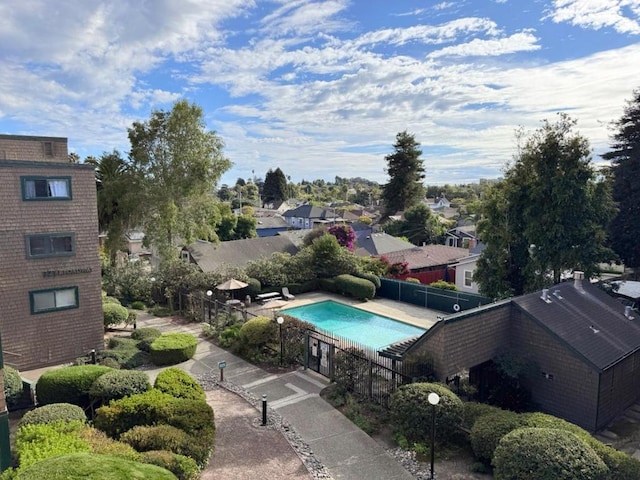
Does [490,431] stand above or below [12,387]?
below

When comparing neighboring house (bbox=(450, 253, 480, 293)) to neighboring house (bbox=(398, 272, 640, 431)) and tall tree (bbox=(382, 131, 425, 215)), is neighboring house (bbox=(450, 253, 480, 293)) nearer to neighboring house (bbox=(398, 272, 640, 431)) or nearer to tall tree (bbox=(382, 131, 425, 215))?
neighboring house (bbox=(398, 272, 640, 431))

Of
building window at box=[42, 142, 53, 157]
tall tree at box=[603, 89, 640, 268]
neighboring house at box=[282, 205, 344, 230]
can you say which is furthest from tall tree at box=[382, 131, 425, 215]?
building window at box=[42, 142, 53, 157]

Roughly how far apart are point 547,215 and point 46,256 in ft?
68.1

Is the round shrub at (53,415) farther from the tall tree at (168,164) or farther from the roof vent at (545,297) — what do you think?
the tall tree at (168,164)

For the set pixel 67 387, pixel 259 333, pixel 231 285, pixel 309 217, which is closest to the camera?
pixel 67 387

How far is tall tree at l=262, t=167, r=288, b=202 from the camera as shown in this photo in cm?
10625

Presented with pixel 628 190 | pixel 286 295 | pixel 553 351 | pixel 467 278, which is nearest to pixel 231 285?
pixel 286 295

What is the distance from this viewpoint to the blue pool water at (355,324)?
22591 millimetres

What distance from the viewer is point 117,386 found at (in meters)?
10.9

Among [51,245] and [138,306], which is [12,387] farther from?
[138,306]

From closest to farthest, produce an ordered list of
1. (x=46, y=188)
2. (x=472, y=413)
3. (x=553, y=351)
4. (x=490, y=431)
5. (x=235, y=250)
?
(x=490, y=431) < (x=472, y=413) < (x=553, y=351) < (x=46, y=188) < (x=235, y=250)

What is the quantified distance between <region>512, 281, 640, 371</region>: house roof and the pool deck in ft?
28.4

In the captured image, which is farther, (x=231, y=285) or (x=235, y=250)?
(x=235, y=250)

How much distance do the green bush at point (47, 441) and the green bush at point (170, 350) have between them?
6.04 m
